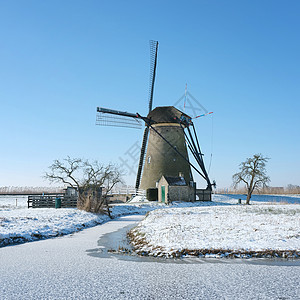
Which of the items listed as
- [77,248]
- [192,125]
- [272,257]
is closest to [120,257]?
[77,248]

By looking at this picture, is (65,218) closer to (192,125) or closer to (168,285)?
(168,285)

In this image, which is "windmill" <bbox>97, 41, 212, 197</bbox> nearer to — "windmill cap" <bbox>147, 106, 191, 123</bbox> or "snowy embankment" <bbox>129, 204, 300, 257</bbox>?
"windmill cap" <bbox>147, 106, 191, 123</bbox>

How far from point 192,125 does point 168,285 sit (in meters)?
30.2

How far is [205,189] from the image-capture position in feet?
117

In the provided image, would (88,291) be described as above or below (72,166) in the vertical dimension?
below

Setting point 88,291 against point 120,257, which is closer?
point 88,291

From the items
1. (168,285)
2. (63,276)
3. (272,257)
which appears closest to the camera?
(168,285)

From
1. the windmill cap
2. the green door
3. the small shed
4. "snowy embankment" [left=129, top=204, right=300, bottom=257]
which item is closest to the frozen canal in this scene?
"snowy embankment" [left=129, top=204, right=300, bottom=257]

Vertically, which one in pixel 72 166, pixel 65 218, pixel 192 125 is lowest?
pixel 65 218

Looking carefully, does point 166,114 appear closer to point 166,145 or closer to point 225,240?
point 166,145

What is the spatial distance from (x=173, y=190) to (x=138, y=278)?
86.6 ft

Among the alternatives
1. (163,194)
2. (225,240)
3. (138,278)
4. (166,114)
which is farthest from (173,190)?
(138,278)

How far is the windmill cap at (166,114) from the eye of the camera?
34125 mm

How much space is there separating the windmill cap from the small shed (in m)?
6.28
